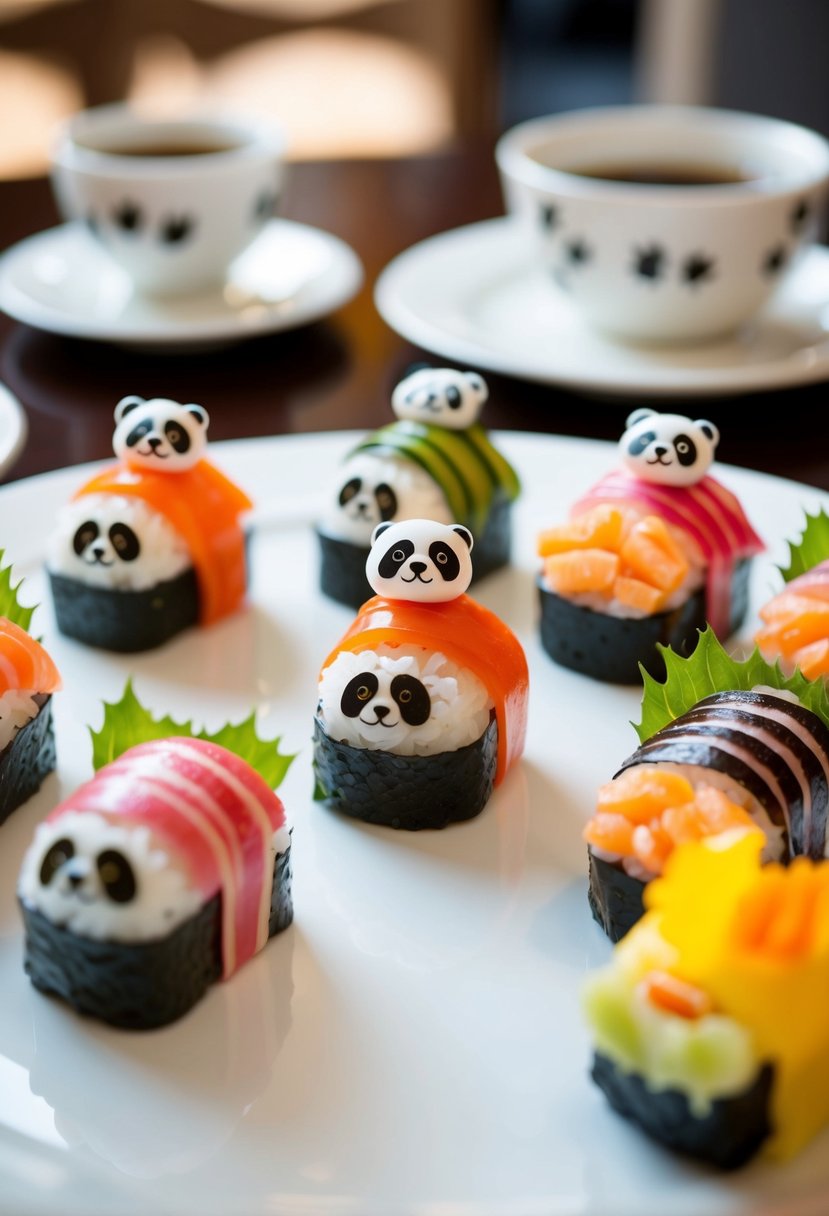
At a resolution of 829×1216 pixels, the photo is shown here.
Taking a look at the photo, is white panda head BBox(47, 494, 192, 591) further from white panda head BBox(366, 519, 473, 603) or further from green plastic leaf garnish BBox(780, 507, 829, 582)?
green plastic leaf garnish BBox(780, 507, 829, 582)

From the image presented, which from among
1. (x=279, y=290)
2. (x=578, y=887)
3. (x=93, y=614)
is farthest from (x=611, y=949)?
(x=279, y=290)

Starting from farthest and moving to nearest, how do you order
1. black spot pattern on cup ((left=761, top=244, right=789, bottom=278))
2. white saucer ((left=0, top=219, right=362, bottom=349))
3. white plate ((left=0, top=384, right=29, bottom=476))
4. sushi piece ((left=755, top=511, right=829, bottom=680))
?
1. white saucer ((left=0, top=219, right=362, bottom=349))
2. black spot pattern on cup ((left=761, top=244, right=789, bottom=278))
3. white plate ((left=0, top=384, right=29, bottom=476))
4. sushi piece ((left=755, top=511, right=829, bottom=680))

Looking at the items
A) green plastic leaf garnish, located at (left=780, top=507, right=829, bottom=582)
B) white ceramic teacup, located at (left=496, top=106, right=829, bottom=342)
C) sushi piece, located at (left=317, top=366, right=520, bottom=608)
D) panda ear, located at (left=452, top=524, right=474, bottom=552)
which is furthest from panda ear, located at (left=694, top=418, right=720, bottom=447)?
white ceramic teacup, located at (left=496, top=106, right=829, bottom=342)

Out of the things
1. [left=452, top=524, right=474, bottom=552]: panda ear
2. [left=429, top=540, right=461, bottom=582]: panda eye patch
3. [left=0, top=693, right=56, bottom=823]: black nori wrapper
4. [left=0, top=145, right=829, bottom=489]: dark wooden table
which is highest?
[left=452, top=524, right=474, bottom=552]: panda ear

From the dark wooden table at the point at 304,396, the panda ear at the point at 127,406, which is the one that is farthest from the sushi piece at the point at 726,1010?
the dark wooden table at the point at 304,396

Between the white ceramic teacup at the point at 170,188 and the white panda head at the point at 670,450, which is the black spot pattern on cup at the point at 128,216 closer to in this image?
the white ceramic teacup at the point at 170,188

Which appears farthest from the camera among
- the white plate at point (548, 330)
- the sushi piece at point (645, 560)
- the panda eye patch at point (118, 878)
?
the white plate at point (548, 330)
